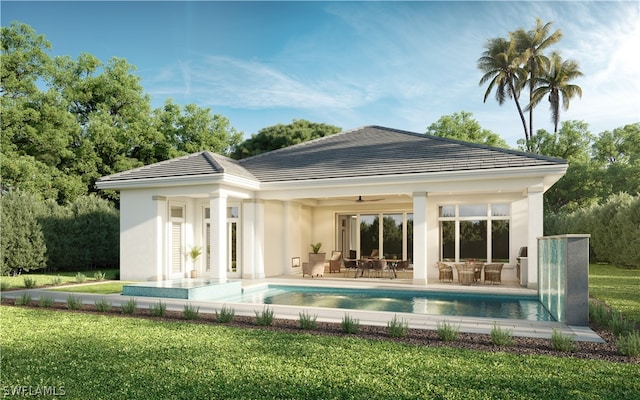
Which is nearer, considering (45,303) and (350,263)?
(45,303)

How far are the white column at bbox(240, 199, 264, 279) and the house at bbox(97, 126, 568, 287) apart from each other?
1.5 inches

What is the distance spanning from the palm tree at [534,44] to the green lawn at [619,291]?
22383mm

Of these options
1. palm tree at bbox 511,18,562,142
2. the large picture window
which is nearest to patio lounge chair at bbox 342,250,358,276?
the large picture window

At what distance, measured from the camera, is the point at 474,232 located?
17.0 m

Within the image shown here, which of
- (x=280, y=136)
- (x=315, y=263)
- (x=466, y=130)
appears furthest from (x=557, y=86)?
(x=315, y=263)

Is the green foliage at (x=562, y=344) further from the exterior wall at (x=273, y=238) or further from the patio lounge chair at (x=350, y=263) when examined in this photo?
the exterior wall at (x=273, y=238)

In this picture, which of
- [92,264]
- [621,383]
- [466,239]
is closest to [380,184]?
[466,239]

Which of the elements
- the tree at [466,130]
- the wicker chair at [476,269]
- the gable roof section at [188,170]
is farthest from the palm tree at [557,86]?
the gable roof section at [188,170]

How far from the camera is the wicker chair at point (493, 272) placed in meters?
15.1

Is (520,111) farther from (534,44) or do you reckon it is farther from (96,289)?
(96,289)

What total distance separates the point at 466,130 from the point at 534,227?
83.6 feet

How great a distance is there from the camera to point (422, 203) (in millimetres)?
15211

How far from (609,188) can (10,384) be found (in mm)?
35849

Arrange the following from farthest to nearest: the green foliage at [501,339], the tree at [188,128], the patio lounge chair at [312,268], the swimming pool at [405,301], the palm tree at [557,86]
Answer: the palm tree at [557,86] → the tree at [188,128] → the patio lounge chair at [312,268] → the swimming pool at [405,301] → the green foliage at [501,339]
